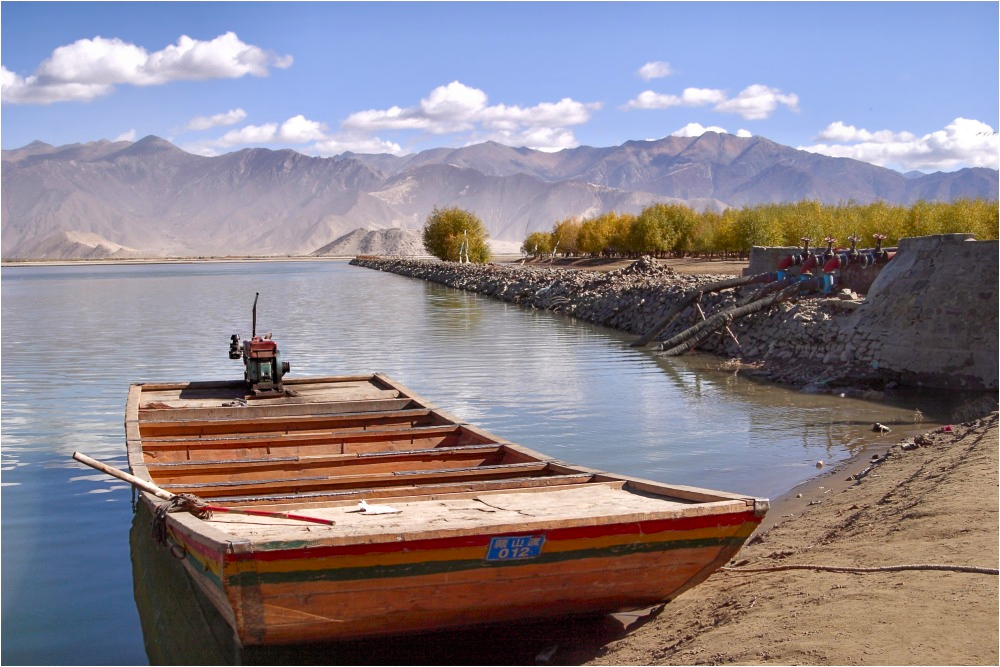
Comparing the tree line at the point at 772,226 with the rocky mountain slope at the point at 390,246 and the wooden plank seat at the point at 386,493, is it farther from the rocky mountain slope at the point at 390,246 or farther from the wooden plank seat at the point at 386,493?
the rocky mountain slope at the point at 390,246

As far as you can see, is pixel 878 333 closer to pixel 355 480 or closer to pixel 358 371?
pixel 358 371

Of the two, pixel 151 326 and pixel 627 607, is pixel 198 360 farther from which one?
pixel 627 607

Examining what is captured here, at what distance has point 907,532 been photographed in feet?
25.2

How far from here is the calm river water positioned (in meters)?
8.80

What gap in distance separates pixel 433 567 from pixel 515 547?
48cm

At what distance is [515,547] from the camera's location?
6172mm

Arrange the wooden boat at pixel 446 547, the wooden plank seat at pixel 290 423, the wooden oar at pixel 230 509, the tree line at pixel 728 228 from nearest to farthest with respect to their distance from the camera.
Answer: the wooden boat at pixel 446 547, the wooden oar at pixel 230 509, the wooden plank seat at pixel 290 423, the tree line at pixel 728 228

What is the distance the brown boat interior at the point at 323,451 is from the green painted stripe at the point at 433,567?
1.80 ft

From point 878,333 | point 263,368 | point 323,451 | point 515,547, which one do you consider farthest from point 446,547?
point 878,333

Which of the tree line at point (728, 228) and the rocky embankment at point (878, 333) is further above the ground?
the tree line at point (728, 228)

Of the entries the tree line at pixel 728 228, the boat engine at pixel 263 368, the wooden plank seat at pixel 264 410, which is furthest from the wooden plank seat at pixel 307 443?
the tree line at pixel 728 228

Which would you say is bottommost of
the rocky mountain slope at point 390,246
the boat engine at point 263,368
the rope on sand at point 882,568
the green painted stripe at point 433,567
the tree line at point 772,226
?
the rope on sand at point 882,568

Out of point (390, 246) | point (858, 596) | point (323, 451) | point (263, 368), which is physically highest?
point (390, 246)

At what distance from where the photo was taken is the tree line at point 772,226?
156 ft
